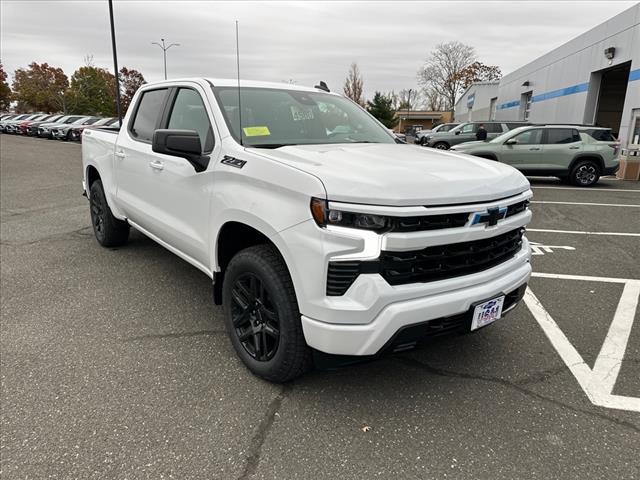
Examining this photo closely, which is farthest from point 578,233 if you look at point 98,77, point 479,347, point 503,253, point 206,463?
point 98,77

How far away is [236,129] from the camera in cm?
311

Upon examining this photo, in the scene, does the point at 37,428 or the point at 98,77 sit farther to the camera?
the point at 98,77

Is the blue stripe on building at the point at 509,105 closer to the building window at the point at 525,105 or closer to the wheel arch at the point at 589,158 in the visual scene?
the building window at the point at 525,105

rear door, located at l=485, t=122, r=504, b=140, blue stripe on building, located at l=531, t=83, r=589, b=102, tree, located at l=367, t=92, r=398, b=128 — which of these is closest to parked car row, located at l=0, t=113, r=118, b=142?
rear door, located at l=485, t=122, r=504, b=140

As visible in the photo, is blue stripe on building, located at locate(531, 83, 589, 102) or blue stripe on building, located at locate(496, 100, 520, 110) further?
blue stripe on building, located at locate(496, 100, 520, 110)

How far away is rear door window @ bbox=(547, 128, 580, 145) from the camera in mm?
12422

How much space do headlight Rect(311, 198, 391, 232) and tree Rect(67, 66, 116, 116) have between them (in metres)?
Answer: 70.1

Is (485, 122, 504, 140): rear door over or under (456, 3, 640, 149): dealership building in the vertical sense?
under

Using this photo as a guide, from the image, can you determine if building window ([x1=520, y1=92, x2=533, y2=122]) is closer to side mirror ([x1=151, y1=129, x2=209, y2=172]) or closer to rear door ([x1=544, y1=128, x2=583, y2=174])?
rear door ([x1=544, y1=128, x2=583, y2=174])

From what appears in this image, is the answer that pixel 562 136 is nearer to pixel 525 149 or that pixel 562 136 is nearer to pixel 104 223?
pixel 525 149

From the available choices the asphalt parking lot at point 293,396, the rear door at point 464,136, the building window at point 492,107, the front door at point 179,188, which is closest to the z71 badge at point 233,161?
the front door at point 179,188

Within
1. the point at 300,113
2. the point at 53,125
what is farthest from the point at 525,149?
the point at 53,125

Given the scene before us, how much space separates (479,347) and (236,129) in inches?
92.3

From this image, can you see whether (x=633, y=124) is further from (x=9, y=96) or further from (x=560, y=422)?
(x=9, y=96)
